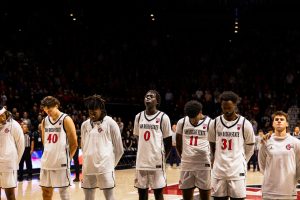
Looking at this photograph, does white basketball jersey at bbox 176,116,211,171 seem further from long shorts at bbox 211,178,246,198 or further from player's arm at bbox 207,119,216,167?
long shorts at bbox 211,178,246,198

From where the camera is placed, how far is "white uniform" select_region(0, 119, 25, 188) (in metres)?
8.68

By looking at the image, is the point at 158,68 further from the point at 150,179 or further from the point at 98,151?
the point at 98,151

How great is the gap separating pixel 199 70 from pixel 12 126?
21042mm

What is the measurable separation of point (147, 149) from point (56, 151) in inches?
52.2

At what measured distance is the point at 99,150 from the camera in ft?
26.2

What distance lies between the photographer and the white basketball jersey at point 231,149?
24.4 ft

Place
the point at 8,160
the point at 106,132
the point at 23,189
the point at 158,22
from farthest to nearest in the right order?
the point at 158,22
the point at 23,189
the point at 8,160
the point at 106,132

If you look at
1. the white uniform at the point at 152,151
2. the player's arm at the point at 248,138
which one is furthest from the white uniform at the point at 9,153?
the player's arm at the point at 248,138

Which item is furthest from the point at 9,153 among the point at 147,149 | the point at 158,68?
the point at 158,68

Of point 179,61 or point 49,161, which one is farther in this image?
point 179,61

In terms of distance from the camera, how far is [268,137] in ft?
22.7

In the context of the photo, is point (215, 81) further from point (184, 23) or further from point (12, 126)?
point (12, 126)

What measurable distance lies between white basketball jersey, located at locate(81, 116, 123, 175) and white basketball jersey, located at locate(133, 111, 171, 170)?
0.42m

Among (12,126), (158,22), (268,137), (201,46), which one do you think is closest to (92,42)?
(158,22)
